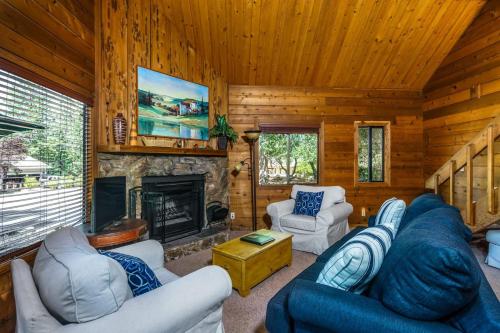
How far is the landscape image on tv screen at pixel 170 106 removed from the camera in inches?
140

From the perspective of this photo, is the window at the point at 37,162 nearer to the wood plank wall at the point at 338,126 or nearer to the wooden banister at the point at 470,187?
the wood plank wall at the point at 338,126

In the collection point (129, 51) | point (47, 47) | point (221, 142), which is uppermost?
point (129, 51)

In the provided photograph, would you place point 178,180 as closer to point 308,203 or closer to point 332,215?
point 308,203

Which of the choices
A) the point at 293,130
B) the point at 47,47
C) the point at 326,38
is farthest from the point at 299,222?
the point at 47,47

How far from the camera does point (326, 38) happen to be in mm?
4020

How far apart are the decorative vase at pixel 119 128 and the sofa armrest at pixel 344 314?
107 inches

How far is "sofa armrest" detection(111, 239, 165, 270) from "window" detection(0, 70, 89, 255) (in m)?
0.82

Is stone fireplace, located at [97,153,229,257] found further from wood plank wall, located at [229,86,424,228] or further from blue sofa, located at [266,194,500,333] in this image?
blue sofa, located at [266,194,500,333]

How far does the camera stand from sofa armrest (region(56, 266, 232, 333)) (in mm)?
1035

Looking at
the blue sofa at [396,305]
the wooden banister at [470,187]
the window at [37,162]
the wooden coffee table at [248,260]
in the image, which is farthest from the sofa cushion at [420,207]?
the window at [37,162]

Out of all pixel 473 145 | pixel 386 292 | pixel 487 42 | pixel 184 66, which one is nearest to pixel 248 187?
pixel 184 66

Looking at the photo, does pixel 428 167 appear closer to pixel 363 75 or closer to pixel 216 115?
pixel 363 75

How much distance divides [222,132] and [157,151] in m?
1.18

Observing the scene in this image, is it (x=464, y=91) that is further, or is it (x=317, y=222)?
(x=464, y=91)
